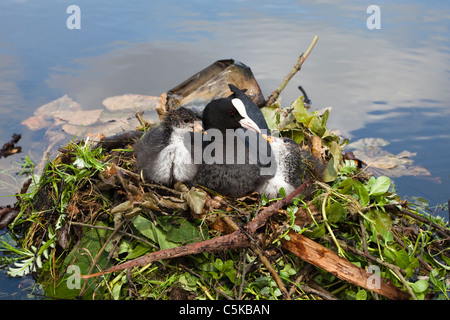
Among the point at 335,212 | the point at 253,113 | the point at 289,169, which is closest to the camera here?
the point at 335,212

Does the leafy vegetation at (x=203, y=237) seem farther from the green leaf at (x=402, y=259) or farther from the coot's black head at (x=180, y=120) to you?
the coot's black head at (x=180, y=120)

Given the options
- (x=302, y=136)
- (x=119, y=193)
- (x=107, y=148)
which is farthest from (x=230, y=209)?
(x=107, y=148)

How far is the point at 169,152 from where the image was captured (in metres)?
2.88

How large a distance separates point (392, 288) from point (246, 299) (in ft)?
2.66

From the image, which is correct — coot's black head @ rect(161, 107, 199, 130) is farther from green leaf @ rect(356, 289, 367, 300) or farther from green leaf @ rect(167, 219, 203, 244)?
green leaf @ rect(356, 289, 367, 300)

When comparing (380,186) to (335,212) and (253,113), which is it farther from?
(253,113)

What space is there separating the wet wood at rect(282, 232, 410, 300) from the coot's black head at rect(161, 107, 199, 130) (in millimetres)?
1064

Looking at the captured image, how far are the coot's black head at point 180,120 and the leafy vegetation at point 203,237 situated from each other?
401 mm

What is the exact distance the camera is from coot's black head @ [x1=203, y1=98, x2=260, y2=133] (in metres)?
2.91

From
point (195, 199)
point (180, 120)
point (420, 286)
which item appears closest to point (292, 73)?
point (180, 120)

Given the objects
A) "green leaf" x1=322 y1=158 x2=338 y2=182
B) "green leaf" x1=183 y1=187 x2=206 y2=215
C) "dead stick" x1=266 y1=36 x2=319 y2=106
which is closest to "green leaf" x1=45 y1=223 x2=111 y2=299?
"green leaf" x1=183 y1=187 x2=206 y2=215

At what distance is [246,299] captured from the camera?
2463mm

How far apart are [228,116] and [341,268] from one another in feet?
3.88

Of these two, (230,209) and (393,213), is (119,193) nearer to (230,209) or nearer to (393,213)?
(230,209)
